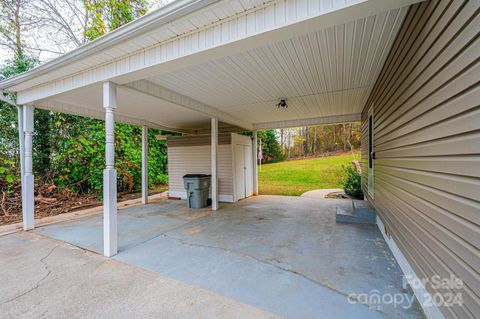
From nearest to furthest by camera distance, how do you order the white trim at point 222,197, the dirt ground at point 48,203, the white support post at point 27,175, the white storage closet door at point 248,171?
1. the white support post at point 27,175
2. the dirt ground at point 48,203
3. the white trim at point 222,197
4. the white storage closet door at point 248,171

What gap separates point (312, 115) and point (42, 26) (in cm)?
1043

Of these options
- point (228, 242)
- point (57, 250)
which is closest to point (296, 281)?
point (228, 242)

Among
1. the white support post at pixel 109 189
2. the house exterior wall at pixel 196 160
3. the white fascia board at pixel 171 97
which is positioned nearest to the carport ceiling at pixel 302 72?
the white fascia board at pixel 171 97

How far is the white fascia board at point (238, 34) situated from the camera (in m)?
1.64

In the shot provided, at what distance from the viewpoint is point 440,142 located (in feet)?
5.00

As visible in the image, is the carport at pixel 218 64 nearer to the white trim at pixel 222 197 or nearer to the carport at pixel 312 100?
the carport at pixel 312 100

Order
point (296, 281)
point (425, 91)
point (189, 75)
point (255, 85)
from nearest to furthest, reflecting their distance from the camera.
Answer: point (425, 91) → point (296, 281) → point (189, 75) → point (255, 85)

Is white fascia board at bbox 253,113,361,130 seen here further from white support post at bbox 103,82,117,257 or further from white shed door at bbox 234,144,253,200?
white support post at bbox 103,82,117,257

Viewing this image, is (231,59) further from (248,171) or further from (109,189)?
(248,171)

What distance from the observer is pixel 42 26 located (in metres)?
7.90

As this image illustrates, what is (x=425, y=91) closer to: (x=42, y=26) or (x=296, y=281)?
(x=296, y=281)

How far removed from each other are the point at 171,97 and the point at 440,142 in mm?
4056

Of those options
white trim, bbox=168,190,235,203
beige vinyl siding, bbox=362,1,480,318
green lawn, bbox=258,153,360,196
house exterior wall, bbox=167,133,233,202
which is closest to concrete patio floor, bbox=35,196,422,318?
beige vinyl siding, bbox=362,1,480,318

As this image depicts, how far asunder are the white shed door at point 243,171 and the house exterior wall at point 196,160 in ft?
0.89
